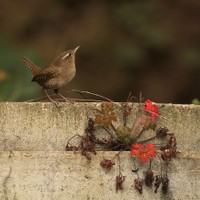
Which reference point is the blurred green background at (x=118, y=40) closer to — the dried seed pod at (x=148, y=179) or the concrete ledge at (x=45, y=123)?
the concrete ledge at (x=45, y=123)

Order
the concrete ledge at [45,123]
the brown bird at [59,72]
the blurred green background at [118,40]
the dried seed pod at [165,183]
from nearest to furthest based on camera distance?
the dried seed pod at [165,183], the concrete ledge at [45,123], the brown bird at [59,72], the blurred green background at [118,40]

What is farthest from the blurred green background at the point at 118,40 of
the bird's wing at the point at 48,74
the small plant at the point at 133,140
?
the small plant at the point at 133,140

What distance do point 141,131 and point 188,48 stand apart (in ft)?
21.0

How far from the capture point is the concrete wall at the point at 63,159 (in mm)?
6406

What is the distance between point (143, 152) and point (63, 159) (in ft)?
1.55

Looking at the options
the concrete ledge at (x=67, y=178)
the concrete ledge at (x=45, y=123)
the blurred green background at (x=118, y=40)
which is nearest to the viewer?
the concrete ledge at (x=67, y=178)

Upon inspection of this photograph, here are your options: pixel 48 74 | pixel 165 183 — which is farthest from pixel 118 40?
pixel 165 183

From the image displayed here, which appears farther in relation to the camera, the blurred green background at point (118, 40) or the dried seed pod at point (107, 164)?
the blurred green background at point (118, 40)

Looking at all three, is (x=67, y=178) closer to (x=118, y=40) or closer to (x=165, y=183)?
(x=165, y=183)

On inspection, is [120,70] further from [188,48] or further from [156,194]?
[156,194]

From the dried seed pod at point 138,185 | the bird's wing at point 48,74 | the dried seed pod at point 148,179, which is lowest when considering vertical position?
the dried seed pod at point 138,185

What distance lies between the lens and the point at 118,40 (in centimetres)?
1298

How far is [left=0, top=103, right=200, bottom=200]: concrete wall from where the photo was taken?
6.41 meters

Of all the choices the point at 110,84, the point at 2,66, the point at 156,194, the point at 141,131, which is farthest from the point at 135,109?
the point at 110,84
